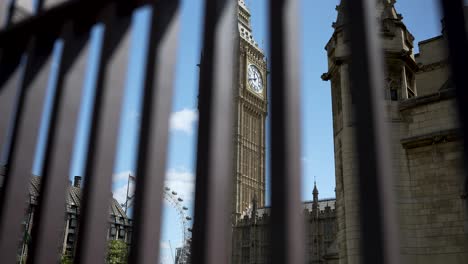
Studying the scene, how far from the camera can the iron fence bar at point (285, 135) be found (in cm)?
92

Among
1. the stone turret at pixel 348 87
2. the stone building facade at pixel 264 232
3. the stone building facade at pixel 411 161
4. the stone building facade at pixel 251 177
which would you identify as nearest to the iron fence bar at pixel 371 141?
the stone building facade at pixel 411 161

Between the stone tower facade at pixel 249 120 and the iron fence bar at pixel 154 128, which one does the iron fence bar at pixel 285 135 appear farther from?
the stone tower facade at pixel 249 120

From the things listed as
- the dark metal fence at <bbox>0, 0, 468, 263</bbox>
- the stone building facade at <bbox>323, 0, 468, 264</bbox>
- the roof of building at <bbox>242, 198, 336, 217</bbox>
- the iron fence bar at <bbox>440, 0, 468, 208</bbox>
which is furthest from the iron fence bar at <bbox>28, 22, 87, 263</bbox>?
the roof of building at <bbox>242, 198, 336, 217</bbox>

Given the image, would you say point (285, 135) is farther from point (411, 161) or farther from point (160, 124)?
point (411, 161)

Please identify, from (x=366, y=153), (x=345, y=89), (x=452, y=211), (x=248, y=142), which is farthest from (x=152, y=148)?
(x=248, y=142)

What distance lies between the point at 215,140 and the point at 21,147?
85 centimetres

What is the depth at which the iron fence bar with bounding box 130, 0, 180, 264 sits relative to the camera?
115 centimetres

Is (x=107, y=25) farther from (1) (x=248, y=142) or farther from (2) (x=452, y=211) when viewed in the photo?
(1) (x=248, y=142)

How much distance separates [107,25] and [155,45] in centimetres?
22

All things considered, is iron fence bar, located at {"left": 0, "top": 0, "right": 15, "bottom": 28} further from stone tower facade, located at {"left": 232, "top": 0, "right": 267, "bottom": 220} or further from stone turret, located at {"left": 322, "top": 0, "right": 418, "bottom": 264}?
stone tower facade, located at {"left": 232, "top": 0, "right": 267, "bottom": 220}

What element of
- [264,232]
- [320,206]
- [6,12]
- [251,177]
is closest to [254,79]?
[251,177]

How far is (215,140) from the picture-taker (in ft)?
3.66

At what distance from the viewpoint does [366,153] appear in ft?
2.82

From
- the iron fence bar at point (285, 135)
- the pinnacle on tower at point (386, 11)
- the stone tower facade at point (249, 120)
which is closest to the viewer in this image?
the iron fence bar at point (285, 135)
